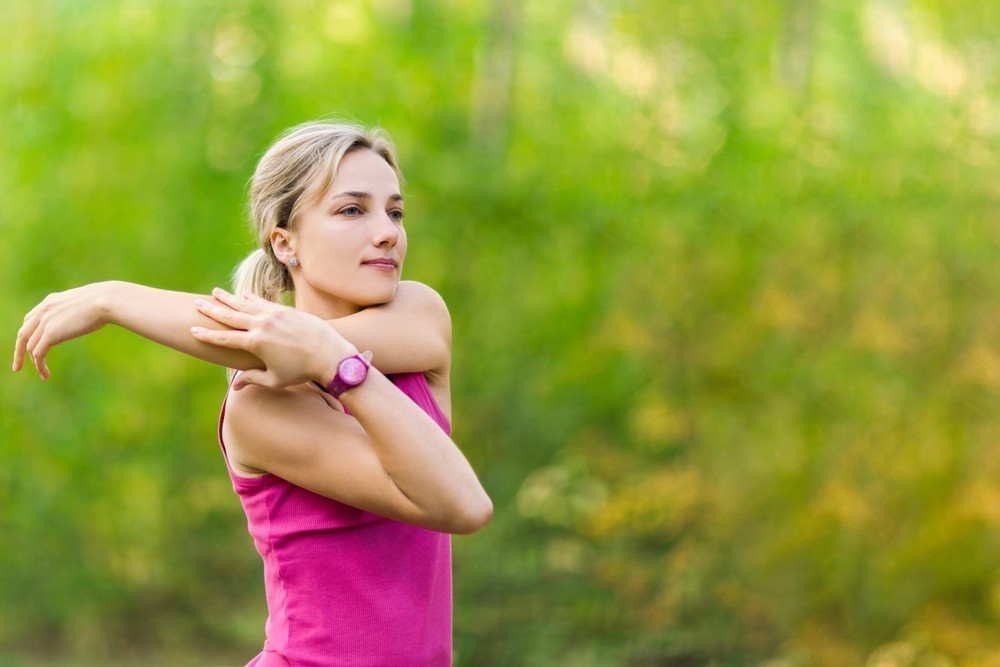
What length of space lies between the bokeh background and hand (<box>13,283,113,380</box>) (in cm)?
465

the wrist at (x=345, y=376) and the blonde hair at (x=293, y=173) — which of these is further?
the blonde hair at (x=293, y=173)

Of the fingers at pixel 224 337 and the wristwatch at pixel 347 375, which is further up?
the fingers at pixel 224 337

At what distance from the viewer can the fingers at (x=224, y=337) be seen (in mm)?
1561

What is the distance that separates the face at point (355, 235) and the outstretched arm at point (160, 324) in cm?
5

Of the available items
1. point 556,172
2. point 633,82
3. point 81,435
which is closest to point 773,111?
point 633,82

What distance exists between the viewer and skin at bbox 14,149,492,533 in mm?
1562

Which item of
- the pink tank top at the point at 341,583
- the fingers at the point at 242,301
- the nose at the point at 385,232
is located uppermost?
the nose at the point at 385,232

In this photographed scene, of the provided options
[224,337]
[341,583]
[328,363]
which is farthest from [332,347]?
[341,583]

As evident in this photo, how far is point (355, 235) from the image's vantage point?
69.3 inches

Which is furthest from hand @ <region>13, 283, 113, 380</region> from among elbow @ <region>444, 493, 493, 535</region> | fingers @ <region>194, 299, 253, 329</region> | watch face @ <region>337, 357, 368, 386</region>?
elbow @ <region>444, 493, 493, 535</region>

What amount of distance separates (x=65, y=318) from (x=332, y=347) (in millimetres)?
403

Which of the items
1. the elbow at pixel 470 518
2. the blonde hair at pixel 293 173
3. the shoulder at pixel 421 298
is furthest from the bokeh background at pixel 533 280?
the elbow at pixel 470 518

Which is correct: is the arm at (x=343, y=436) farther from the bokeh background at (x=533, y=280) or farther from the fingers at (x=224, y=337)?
the bokeh background at (x=533, y=280)

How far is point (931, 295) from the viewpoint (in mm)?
5547
